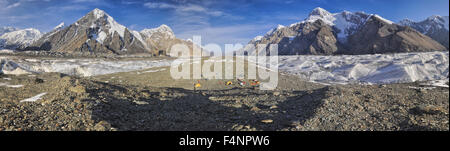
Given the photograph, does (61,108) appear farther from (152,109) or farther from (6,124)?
(152,109)

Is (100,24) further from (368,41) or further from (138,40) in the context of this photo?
(368,41)

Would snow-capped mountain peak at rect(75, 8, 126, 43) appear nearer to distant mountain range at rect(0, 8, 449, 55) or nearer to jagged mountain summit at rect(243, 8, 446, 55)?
distant mountain range at rect(0, 8, 449, 55)

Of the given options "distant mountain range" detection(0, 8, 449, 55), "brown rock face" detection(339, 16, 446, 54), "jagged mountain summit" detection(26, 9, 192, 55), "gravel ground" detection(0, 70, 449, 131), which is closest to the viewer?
"gravel ground" detection(0, 70, 449, 131)

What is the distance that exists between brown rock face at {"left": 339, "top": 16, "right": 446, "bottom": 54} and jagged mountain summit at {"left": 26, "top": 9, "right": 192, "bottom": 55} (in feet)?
477

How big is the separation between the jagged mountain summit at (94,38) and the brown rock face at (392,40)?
145505 mm

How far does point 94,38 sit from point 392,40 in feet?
571

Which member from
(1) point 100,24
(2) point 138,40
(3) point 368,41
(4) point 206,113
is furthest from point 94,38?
(3) point 368,41

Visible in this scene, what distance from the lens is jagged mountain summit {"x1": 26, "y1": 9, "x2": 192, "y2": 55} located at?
117 meters

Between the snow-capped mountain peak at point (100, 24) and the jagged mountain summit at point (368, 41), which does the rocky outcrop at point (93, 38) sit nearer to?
the snow-capped mountain peak at point (100, 24)

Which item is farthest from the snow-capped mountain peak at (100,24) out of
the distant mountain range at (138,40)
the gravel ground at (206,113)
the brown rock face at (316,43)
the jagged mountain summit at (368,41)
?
the brown rock face at (316,43)

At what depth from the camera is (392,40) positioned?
125m

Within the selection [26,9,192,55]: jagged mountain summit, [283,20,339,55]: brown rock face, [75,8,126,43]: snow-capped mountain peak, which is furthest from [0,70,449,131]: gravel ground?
[283,20,339,55]: brown rock face

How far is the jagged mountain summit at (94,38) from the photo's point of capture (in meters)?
117
